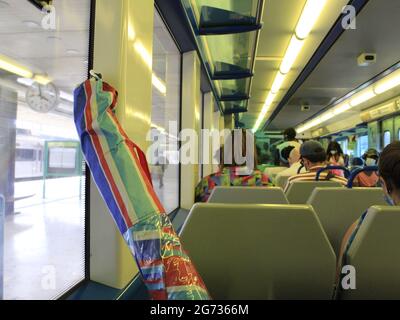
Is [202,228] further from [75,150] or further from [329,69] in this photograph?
[329,69]

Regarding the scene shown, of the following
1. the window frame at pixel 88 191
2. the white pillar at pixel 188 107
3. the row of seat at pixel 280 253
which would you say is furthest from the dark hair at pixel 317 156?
the window frame at pixel 88 191

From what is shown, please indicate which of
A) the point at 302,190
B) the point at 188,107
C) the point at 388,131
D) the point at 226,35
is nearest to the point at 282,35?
the point at 226,35

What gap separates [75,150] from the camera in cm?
147

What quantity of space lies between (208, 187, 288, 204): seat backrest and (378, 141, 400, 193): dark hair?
616 millimetres

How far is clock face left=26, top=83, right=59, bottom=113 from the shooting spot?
1.21 meters

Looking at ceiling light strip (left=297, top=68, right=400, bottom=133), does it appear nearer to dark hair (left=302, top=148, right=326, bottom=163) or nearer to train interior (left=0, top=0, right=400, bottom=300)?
dark hair (left=302, top=148, right=326, bottom=163)

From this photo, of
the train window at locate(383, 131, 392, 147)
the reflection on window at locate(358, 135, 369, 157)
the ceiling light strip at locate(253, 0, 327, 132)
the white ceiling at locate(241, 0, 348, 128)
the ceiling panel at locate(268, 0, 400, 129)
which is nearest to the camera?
the ceiling light strip at locate(253, 0, 327, 132)

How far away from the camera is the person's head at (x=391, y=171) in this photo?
1328 mm

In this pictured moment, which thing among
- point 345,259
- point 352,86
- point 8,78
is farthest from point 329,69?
point 8,78

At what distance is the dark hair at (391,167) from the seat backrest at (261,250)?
43cm

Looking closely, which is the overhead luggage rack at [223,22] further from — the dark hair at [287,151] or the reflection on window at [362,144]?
the reflection on window at [362,144]

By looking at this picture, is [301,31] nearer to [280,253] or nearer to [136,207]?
[280,253]

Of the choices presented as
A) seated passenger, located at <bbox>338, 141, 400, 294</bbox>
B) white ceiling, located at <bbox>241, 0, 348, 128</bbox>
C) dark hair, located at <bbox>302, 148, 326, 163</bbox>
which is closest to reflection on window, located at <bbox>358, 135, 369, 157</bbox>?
white ceiling, located at <bbox>241, 0, 348, 128</bbox>

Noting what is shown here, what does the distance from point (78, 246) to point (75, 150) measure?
0.43 m
